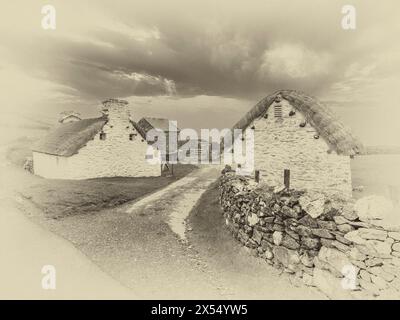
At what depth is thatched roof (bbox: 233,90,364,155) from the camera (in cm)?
1120

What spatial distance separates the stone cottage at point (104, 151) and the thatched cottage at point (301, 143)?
1328cm

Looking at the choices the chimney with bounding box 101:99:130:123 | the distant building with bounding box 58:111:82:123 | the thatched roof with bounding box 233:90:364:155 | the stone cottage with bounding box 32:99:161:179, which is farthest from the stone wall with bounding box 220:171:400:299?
the distant building with bounding box 58:111:82:123

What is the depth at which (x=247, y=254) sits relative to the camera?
29.0ft

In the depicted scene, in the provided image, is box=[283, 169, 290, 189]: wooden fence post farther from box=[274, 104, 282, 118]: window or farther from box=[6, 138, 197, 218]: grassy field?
box=[6, 138, 197, 218]: grassy field

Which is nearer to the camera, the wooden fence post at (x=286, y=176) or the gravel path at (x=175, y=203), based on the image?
the wooden fence post at (x=286, y=176)

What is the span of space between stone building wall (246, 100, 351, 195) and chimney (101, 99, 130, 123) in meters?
13.9

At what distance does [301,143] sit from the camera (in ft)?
40.0

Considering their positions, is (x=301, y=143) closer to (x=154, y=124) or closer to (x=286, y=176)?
(x=286, y=176)

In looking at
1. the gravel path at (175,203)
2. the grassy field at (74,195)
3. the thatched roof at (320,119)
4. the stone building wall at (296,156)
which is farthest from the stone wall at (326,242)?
the grassy field at (74,195)

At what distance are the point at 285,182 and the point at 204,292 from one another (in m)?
7.14

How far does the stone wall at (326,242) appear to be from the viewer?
5.54m

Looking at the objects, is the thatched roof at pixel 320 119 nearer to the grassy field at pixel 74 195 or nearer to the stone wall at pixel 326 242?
the stone wall at pixel 326 242

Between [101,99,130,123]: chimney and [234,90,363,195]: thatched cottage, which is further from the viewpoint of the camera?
[101,99,130,123]: chimney

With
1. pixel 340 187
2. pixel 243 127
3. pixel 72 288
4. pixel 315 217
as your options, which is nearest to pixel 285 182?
pixel 340 187
